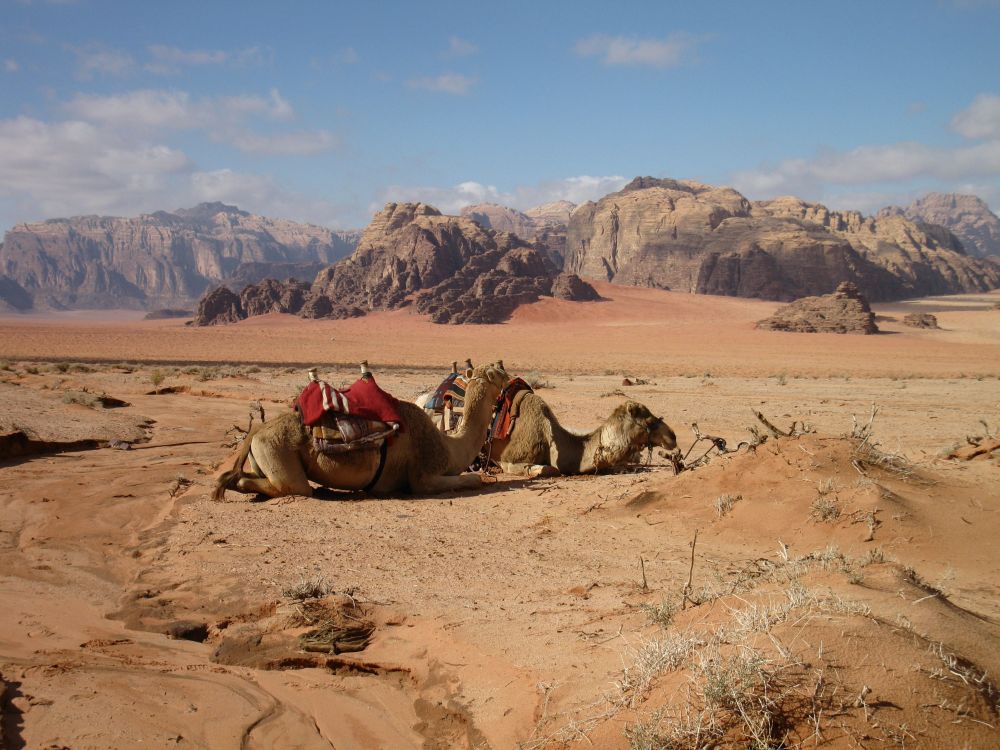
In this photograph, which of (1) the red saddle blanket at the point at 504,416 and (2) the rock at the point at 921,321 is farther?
(2) the rock at the point at 921,321

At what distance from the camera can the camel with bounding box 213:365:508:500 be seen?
28.6 feet

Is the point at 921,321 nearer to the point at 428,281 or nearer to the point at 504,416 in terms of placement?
the point at 428,281

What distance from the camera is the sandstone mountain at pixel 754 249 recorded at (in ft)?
295

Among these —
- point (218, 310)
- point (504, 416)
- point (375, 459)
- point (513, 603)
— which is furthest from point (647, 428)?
point (218, 310)

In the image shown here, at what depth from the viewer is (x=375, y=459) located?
29.7 ft

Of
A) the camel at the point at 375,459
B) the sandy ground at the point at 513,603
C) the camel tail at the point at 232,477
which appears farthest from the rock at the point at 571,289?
the camel tail at the point at 232,477

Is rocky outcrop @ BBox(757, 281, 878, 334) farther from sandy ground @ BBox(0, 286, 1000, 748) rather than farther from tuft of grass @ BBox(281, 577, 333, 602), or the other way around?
tuft of grass @ BBox(281, 577, 333, 602)

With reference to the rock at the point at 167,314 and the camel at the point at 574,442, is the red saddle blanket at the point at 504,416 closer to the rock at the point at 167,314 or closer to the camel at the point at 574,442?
the camel at the point at 574,442

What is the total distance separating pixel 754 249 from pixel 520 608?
91.9 meters

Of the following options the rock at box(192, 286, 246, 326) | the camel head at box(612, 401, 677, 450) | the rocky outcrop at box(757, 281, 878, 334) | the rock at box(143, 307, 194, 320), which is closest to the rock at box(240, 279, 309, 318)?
the rock at box(192, 286, 246, 326)

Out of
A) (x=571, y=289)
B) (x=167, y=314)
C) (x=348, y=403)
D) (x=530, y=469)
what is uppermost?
(x=571, y=289)

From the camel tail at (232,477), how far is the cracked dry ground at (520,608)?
0.81ft

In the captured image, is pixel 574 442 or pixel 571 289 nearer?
pixel 574 442

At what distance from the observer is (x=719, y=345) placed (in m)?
52.8
